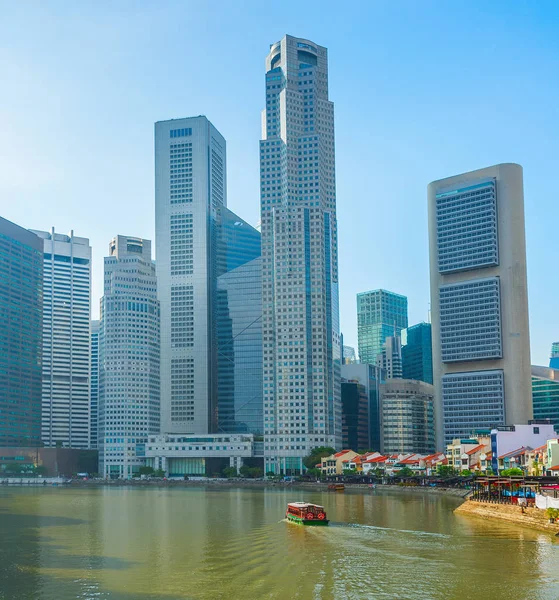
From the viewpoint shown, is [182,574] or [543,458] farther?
[543,458]

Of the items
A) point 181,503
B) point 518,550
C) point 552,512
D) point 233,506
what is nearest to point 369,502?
point 233,506

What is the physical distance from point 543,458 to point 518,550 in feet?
330

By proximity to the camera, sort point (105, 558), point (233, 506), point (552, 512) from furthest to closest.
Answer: point (233, 506)
point (552, 512)
point (105, 558)

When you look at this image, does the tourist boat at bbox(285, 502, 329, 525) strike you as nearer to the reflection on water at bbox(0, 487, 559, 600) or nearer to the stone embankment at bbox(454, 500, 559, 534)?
the reflection on water at bbox(0, 487, 559, 600)

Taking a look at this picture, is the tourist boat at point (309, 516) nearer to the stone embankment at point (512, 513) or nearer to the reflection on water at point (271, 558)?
the reflection on water at point (271, 558)

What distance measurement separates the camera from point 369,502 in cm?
16488

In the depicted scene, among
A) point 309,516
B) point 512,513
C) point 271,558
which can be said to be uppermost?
point 309,516

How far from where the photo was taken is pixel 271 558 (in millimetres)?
84812

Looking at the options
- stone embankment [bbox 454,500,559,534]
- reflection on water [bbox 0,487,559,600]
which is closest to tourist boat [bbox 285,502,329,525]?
reflection on water [bbox 0,487,559,600]

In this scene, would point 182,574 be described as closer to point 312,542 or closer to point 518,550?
point 312,542

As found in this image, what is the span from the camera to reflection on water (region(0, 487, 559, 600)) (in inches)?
2756

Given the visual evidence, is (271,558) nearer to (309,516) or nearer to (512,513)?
(309,516)

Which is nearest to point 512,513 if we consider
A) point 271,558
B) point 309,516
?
point 309,516

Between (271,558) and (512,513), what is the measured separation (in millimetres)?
46010
